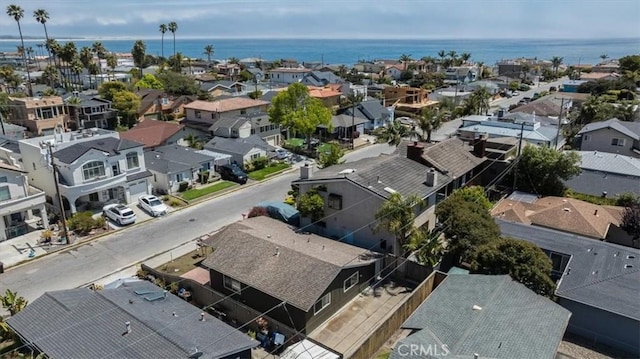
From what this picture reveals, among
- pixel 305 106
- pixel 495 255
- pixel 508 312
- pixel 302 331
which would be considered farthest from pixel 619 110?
pixel 302 331

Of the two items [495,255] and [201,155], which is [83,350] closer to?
[495,255]

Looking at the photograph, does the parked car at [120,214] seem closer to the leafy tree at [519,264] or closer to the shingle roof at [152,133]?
the shingle roof at [152,133]

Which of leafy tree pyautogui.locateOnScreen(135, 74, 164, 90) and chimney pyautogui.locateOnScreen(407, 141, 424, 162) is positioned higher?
leafy tree pyautogui.locateOnScreen(135, 74, 164, 90)

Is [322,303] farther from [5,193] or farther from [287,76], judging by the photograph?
[287,76]

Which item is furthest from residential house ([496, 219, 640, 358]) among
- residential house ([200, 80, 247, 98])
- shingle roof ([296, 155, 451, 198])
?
residential house ([200, 80, 247, 98])

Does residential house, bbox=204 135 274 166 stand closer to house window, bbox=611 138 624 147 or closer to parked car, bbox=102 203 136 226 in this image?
parked car, bbox=102 203 136 226

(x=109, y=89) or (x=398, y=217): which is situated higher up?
(x=109, y=89)

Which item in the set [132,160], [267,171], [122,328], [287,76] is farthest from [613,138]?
[287,76]
